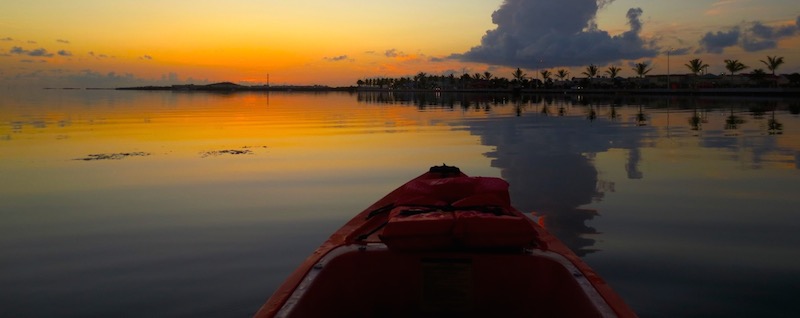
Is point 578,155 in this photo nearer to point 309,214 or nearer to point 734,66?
point 309,214

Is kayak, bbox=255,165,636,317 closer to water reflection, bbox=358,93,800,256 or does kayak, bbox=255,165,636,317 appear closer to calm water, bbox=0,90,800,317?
calm water, bbox=0,90,800,317

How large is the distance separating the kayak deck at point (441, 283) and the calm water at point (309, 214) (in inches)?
73.1

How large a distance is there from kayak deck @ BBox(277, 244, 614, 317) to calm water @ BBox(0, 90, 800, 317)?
73.1 inches

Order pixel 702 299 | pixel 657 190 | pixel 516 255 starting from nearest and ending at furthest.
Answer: pixel 516 255 < pixel 702 299 < pixel 657 190

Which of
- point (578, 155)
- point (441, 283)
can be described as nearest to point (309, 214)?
point (441, 283)

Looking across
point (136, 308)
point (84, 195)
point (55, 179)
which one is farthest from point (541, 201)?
point (55, 179)

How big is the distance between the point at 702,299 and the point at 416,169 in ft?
29.3

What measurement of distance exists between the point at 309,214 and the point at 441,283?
5.55 m

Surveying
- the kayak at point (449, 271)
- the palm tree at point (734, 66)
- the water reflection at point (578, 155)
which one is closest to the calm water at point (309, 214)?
the water reflection at point (578, 155)

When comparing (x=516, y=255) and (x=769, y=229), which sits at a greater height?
(x=516, y=255)

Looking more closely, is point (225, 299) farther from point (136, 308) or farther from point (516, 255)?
point (516, 255)

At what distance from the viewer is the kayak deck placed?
12.8 ft

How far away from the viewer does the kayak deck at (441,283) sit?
391 cm

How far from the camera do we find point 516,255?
13.0 ft
